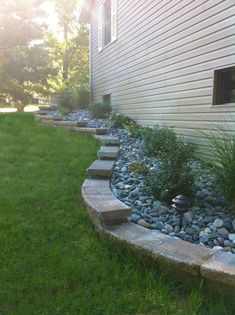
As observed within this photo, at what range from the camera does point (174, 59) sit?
5.07 metres

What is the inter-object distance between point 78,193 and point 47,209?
0.44 meters

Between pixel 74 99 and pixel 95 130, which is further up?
pixel 74 99

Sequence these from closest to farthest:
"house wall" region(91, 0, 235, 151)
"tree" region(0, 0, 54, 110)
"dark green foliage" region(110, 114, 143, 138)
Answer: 1. "house wall" region(91, 0, 235, 151)
2. "dark green foliage" region(110, 114, 143, 138)
3. "tree" region(0, 0, 54, 110)

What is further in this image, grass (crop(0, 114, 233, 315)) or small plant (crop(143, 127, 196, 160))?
small plant (crop(143, 127, 196, 160))

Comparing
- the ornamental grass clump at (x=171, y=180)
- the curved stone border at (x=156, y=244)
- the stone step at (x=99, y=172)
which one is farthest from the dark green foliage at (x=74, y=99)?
the curved stone border at (x=156, y=244)

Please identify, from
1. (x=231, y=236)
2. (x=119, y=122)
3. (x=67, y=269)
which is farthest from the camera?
(x=119, y=122)

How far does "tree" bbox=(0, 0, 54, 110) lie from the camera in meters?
14.4

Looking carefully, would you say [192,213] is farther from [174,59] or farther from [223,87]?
[174,59]

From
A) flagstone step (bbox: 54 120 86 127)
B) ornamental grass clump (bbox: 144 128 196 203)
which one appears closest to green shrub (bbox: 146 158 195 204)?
ornamental grass clump (bbox: 144 128 196 203)

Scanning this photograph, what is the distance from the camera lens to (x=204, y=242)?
241cm

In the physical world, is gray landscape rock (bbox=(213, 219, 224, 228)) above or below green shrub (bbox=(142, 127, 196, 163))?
below

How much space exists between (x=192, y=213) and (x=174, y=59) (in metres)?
2.96

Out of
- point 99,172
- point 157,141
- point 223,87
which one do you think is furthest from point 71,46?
point 99,172

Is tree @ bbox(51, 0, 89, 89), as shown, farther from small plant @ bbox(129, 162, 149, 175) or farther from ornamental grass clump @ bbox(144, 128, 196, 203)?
ornamental grass clump @ bbox(144, 128, 196, 203)
